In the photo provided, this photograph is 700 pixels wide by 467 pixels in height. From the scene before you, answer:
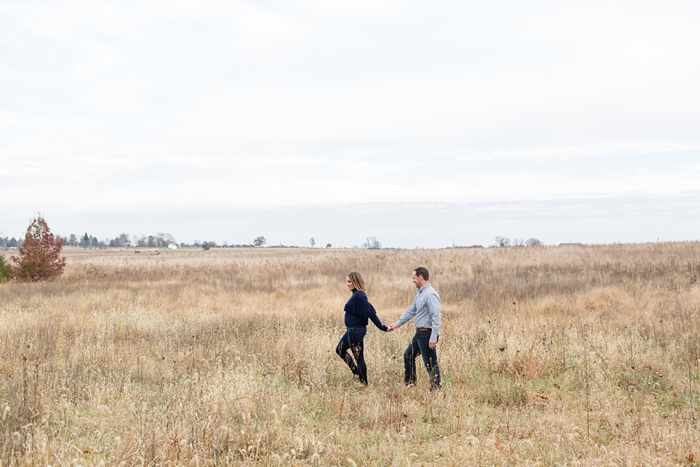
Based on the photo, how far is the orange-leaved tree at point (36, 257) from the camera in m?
22.6

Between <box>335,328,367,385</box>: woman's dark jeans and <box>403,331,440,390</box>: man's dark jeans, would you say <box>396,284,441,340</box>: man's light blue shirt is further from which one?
<box>335,328,367,385</box>: woman's dark jeans

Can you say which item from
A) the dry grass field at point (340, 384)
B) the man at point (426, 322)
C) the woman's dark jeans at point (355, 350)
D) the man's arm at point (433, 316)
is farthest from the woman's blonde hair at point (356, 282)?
the dry grass field at point (340, 384)

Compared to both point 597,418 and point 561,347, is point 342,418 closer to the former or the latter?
point 597,418

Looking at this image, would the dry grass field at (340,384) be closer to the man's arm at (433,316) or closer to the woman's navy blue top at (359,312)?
the man's arm at (433,316)

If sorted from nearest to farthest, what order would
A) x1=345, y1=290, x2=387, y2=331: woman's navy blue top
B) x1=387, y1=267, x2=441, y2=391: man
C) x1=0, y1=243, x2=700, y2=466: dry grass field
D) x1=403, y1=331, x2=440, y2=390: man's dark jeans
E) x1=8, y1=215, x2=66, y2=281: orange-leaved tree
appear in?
1. x1=0, y1=243, x2=700, y2=466: dry grass field
2. x1=387, y1=267, x2=441, y2=391: man
3. x1=403, y1=331, x2=440, y2=390: man's dark jeans
4. x1=345, y1=290, x2=387, y2=331: woman's navy blue top
5. x1=8, y1=215, x2=66, y2=281: orange-leaved tree

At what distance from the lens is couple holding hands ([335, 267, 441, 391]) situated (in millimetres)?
6461

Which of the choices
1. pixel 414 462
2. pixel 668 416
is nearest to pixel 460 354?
pixel 668 416

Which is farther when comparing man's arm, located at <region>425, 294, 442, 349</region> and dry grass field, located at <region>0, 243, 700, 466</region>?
man's arm, located at <region>425, 294, 442, 349</region>

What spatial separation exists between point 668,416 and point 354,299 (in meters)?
4.04

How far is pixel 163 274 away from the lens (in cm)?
2561

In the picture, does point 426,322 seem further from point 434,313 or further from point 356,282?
point 356,282

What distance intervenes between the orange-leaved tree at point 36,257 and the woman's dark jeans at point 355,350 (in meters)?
21.5

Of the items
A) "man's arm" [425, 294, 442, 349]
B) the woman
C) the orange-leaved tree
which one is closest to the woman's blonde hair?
the woman

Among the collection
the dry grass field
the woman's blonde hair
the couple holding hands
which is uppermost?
the woman's blonde hair
